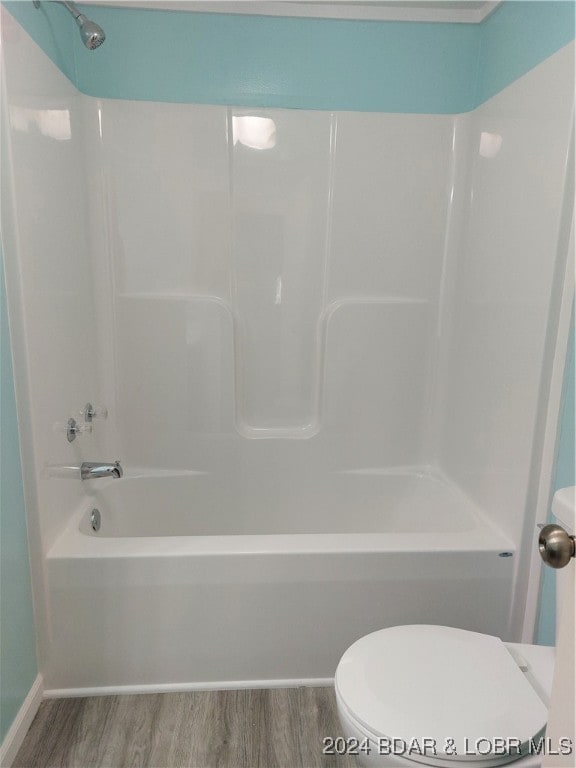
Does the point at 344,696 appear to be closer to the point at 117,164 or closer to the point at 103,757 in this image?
the point at 103,757

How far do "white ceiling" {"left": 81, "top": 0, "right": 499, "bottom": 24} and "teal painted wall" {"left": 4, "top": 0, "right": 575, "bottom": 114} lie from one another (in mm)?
24

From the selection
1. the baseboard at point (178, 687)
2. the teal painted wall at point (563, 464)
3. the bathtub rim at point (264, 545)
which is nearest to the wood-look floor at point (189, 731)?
the baseboard at point (178, 687)

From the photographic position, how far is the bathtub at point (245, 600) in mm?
1634

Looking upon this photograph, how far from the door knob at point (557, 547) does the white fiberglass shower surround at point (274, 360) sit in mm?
1007

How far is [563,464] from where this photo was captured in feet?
4.95

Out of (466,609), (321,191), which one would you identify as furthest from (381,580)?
(321,191)

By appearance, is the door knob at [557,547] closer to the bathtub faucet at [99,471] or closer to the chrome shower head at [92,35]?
the bathtub faucet at [99,471]

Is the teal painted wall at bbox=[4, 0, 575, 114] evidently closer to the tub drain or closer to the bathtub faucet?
the bathtub faucet

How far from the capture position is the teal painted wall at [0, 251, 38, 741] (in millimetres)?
1407

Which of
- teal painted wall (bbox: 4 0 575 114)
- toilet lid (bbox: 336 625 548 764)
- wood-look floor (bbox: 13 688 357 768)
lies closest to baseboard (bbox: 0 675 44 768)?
wood-look floor (bbox: 13 688 357 768)

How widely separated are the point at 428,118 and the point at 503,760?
2114 millimetres

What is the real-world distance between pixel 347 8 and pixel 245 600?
2.14 meters

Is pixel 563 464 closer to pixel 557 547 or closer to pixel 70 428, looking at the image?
pixel 557 547

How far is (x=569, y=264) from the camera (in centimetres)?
148
